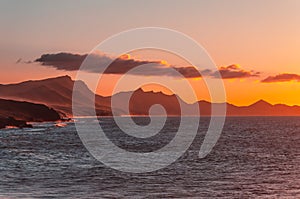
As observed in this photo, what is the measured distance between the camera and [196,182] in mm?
54000

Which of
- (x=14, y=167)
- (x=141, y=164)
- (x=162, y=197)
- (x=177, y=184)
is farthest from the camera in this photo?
(x=141, y=164)

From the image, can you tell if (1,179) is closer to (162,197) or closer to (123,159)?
(162,197)

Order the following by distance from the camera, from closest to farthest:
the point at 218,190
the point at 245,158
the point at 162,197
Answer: the point at 162,197 → the point at 218,190 → the point at 245,158

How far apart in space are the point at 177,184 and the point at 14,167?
85.1 ft

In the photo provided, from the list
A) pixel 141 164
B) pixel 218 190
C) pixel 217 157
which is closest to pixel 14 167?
pixel 141 164

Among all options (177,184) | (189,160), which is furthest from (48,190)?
(189,160)

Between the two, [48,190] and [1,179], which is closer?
[48,190]

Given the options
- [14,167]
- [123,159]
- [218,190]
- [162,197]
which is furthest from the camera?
[123,159]

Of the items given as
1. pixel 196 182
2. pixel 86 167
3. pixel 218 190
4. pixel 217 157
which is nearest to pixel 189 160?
pixel 217 157

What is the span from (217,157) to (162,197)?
1756 inches

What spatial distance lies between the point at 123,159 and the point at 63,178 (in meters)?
25.4

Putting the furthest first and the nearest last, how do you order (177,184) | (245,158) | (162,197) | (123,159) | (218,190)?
(245,158)
(123,159)
(177,184)
(218,190)
(162,197)

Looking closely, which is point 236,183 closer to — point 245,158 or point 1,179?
point 1,179

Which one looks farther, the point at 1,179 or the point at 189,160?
the point at 189,160
